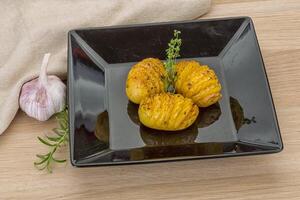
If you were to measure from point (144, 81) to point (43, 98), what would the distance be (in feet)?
0.53

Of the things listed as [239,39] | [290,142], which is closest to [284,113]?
[290,142]

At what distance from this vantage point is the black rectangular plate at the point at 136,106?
0.70 m

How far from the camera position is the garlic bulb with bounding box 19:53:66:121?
0.74 meters

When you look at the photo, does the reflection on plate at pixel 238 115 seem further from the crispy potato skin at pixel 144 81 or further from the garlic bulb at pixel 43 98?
the garlic bulb at pixel 43 98

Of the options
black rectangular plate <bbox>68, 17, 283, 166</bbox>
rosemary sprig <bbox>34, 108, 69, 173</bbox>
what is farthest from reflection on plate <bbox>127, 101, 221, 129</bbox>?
rosemary sprig <bbox>34, 108, 69, 173</bbox>

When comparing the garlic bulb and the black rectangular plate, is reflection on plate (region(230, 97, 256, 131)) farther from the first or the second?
the garlic bulb

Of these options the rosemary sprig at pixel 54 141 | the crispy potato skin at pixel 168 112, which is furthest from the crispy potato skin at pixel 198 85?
the rosemary sprig at pixel 54 141

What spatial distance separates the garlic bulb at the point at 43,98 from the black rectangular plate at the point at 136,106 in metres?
0.02

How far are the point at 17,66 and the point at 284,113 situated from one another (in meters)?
0.45

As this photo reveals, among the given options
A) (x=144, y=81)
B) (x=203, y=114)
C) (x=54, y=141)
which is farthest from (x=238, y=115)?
(x=54, y=141)

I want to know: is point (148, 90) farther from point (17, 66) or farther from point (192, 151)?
point (17, 66)

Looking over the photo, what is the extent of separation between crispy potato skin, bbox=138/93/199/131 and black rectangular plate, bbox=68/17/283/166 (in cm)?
3

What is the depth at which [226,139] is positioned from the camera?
726mm

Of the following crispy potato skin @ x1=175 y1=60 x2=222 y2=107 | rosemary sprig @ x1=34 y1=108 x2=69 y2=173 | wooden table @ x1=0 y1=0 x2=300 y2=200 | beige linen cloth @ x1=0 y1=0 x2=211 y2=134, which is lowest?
wooden table @ x1=0 y1=0 x2=300 y2=200
